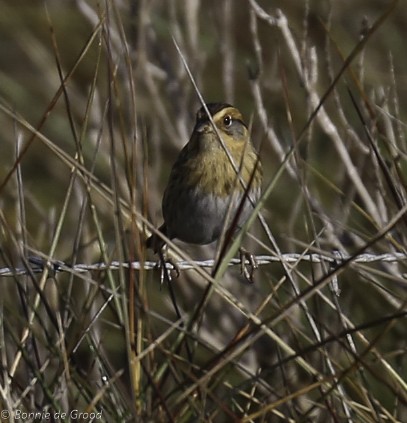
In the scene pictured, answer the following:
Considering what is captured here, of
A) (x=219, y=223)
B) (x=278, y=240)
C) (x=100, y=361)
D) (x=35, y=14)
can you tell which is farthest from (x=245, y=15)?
(x=100, y=361)

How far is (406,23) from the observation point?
17.5 feet

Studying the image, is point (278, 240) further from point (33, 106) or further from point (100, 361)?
point (100, 361)

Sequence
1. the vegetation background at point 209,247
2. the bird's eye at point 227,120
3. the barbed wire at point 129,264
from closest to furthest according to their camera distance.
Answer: the vegetation background at point 209,247
the barbed wire at point 129,264
the bird's eye at point 227,120

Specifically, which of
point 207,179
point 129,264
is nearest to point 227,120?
point 207,179

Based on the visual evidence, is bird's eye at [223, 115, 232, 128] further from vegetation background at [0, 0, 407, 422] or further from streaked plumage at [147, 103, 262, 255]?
vegetation background at [0, 0, 407, 422]

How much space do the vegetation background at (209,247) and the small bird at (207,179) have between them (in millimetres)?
135

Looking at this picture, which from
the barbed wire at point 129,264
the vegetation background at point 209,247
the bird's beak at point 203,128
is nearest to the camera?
the vegetation background at point 209,247

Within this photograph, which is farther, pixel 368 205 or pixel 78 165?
pixel 368 205

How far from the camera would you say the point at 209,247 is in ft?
15.5

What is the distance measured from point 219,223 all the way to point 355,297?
2.47 feet

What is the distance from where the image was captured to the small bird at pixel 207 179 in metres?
3.58

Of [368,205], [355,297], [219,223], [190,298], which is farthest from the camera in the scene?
[190,298]

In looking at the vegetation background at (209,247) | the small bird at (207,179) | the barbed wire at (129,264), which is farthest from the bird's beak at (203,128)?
the barbed wire at (129,264)

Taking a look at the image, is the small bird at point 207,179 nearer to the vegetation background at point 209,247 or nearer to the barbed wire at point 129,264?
the vegetation background at point 209,247
